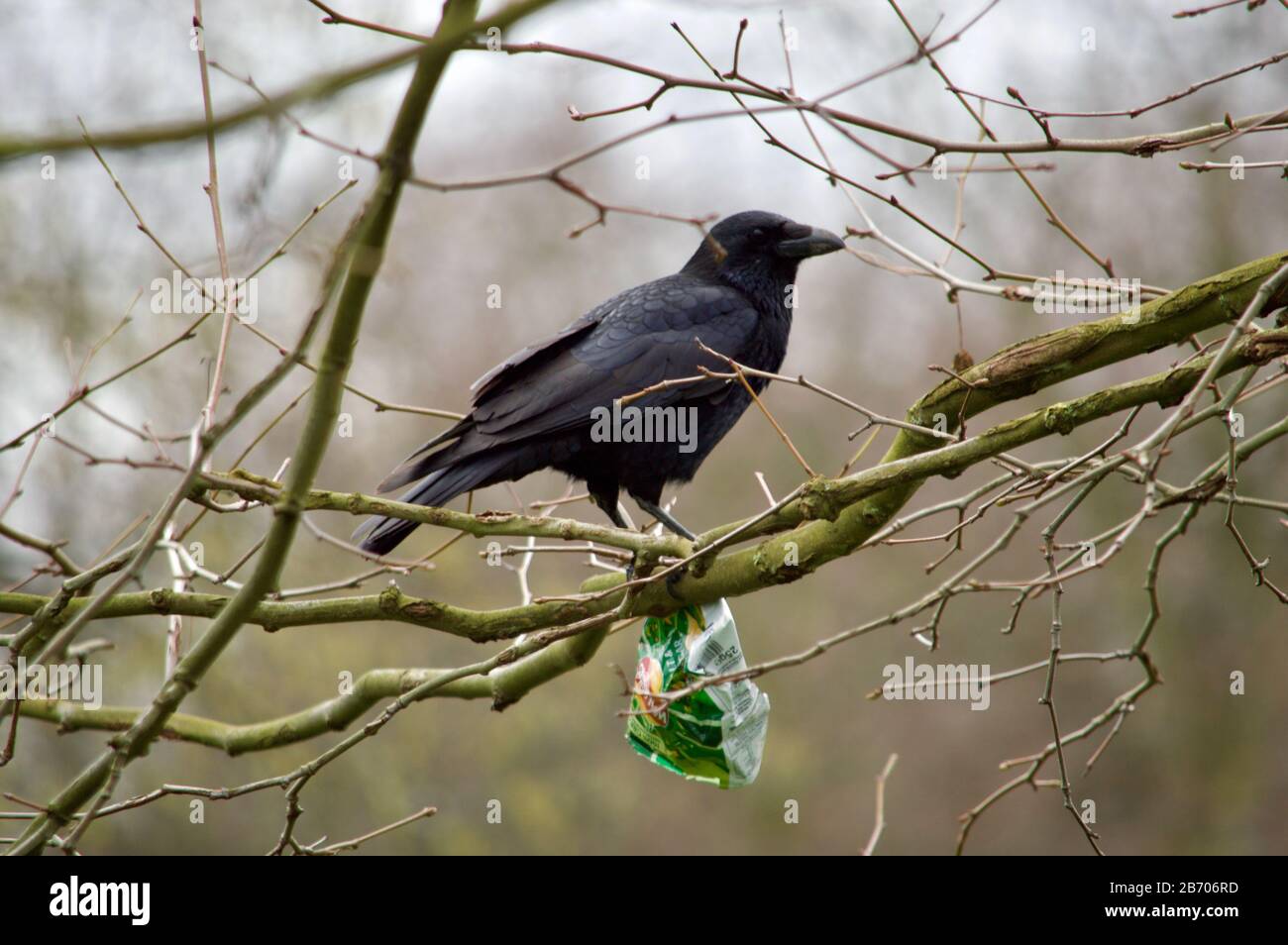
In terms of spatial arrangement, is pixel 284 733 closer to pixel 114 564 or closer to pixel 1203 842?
pixel 114 564

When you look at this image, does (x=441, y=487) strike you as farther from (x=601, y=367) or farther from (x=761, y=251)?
(x=761, y=251)

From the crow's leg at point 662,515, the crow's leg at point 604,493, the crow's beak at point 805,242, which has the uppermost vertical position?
the crow's beak at point 805,242

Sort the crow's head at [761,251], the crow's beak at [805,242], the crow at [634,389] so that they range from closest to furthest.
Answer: the crow at [634,389] < the crow's beak at [805,242] < the crow's head at [761,251]

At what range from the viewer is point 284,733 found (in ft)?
11.9

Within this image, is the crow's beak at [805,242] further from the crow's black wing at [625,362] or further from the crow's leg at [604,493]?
the crow's leg at [604,493]

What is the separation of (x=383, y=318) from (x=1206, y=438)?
10.2 m

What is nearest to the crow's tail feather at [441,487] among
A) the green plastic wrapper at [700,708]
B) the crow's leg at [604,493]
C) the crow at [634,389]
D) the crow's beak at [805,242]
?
the crow at [634,389]

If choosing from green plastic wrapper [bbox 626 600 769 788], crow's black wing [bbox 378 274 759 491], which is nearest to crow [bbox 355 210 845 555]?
crow's black wing [bbox 378 274 759 491]

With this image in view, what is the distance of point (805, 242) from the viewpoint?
17.5ft

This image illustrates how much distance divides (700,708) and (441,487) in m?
1.40

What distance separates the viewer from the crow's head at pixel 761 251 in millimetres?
5363

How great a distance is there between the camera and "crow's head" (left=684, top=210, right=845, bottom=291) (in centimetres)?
536

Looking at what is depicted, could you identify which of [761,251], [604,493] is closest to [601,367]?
[604,493]

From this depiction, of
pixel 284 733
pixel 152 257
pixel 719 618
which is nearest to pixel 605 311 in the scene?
pixel 719 618
